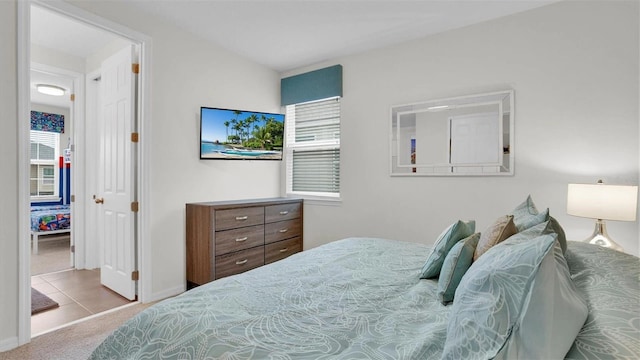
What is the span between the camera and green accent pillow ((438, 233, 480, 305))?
50.2 inches

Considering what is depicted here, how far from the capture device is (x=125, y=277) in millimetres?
3031

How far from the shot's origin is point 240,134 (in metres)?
3.62

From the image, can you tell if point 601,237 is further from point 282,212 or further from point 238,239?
point 238,239

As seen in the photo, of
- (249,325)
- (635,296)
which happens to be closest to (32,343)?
(249,325)

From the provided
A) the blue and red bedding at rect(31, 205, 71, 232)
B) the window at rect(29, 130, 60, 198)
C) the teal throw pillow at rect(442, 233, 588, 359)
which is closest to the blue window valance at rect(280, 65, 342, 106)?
the teal throw pillow at rect(442, 233, 588, 359)

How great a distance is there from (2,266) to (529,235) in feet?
10.0

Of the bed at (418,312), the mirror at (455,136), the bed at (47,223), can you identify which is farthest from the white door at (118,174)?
the mirror at (455,136)

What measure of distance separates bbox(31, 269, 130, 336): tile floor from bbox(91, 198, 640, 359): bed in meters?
1.88

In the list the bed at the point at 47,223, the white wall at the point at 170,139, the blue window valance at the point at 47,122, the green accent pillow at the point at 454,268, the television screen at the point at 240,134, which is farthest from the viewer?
the blue window valance at the point at 47,122

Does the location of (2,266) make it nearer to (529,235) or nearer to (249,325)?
(249,325)

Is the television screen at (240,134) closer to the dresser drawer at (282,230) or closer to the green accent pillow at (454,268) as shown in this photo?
the dresser drawer at (282,230)

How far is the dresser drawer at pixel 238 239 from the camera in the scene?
306cm

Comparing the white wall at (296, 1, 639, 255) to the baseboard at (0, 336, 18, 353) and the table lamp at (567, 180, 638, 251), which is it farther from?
the baseboard at (0, 336, 18, 353)

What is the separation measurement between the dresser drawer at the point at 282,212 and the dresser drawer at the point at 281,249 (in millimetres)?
280
